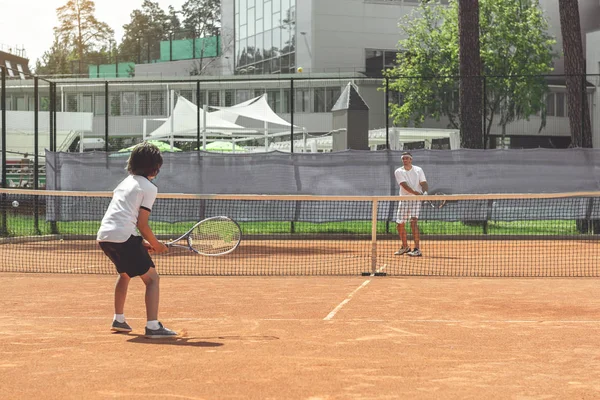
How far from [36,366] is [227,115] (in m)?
27.4

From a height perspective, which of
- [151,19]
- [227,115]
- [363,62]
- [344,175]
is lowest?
[344,175]

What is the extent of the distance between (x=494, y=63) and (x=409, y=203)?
35.6 m

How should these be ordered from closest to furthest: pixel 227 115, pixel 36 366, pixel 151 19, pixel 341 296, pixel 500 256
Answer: pixel 36 366
pixel 341 296
pixel 500 256
pixel 227 115
pixel 151 19

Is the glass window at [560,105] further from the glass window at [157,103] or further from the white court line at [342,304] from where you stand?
the white court line at [342,304]

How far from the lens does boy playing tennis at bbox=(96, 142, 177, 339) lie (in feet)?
25.3

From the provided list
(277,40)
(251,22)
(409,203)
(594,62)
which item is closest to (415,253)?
(409,203)

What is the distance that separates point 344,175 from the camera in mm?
20234

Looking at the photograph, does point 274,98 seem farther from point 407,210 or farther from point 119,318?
point 119,318

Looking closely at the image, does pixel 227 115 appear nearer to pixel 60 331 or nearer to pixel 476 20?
pixel 476 20

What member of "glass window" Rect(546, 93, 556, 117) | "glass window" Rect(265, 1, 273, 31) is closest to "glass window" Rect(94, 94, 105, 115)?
"glass window" Rect(265, 1, 273, 31)

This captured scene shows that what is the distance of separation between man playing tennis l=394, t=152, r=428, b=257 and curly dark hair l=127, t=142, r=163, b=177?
847cm

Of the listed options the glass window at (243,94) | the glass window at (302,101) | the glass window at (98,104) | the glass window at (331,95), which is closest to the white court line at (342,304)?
the glass window at (331,95)

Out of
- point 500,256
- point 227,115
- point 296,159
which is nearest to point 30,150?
point 227,115

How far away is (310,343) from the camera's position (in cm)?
754
